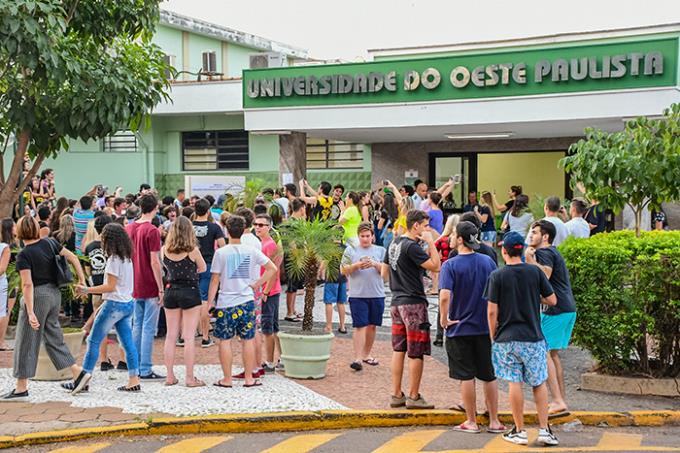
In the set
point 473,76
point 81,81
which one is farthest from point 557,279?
point 473,76

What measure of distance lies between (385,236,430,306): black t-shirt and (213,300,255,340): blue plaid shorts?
160 centimetres

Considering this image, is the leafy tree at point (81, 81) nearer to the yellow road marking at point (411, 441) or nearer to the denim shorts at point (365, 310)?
the denim shorts at point (365, 310)

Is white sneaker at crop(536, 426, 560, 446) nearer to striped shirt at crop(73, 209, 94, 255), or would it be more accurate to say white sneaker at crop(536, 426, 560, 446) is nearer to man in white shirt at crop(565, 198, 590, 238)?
man in white shirt at crop(565, 198, 590, 238)

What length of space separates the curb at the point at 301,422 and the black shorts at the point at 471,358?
689 millimetres

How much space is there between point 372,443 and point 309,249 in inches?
116

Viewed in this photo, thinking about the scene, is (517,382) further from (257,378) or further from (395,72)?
(395,72)

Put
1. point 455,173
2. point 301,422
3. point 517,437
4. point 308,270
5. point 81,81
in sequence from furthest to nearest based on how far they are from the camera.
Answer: point 455,173, point 81,81, point 308,270, point 301,422, point 517,437

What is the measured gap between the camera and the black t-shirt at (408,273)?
8586 mm

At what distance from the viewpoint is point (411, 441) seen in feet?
25.7

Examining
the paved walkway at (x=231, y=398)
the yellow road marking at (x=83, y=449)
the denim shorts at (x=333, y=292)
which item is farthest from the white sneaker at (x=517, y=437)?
the denim shorts at (x=333, y=292)

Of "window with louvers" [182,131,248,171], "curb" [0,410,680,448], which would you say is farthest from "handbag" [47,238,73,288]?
"window with louvers" [182,131,248,171]

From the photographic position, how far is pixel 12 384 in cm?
939

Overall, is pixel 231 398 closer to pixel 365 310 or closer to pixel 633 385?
pixel 365 310

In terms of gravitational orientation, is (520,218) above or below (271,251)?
above
